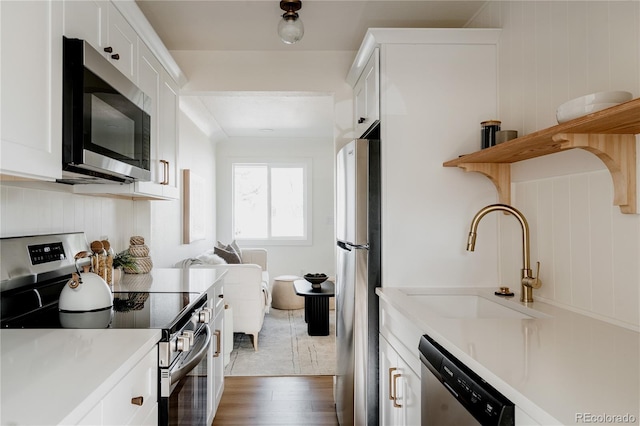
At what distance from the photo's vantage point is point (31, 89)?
4.00 feet

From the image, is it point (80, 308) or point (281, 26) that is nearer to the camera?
point (80, 308)

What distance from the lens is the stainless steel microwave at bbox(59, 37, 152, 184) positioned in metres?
1.41

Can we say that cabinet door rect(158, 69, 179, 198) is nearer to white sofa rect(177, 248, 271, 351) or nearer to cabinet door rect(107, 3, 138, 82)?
cabinet door rect(107, 3, 138, 82)

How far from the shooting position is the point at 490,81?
2242 millimetres

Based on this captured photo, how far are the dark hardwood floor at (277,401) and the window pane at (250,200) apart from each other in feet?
11.8

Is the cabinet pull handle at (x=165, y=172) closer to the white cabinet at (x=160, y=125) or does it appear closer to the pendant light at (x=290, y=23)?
the white cabinet at (x=160, y=125)

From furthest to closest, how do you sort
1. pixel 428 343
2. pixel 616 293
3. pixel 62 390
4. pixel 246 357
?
pixel 246 357 < pixel 616 293 < pixel 428 343 < pixel 62 390

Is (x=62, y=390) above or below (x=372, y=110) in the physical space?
below

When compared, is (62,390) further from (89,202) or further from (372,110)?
(372,110)

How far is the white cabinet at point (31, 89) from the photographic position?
1.11m

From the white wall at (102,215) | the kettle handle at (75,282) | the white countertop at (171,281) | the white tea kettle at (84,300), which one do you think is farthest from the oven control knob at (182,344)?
the white wall at (102,215)

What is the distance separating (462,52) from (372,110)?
550mm

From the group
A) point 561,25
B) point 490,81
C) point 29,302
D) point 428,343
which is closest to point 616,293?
point 428,343

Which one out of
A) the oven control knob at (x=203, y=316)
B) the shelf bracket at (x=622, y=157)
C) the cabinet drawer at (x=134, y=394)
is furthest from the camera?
the oven control knob at (x=203, y=316)
